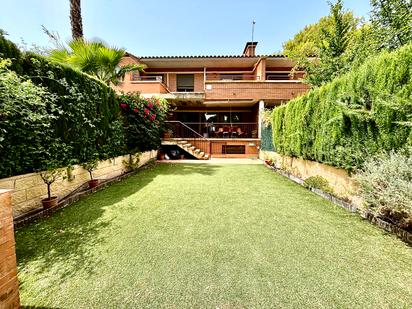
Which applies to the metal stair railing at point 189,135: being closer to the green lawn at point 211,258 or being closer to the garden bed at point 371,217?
the garden bed at point 371,217

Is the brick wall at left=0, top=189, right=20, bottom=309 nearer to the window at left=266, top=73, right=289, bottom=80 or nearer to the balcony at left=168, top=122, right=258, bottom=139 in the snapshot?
the balcony at left=168, top=122, right=258, bottom=139

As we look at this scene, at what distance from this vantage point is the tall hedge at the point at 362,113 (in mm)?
2945

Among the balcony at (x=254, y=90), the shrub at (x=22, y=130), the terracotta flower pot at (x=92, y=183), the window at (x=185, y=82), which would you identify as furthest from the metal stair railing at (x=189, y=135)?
the shrub at (x=22, y=130)

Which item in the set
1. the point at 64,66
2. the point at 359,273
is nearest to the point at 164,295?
the point at 359,273

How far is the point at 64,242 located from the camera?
2.66 metres

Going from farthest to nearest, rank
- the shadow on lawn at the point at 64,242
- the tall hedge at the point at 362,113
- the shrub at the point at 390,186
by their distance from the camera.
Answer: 1. the tall hedge at the point at 362,113
2. the shrub at the point at 390,186
3. the shadow on lawn at the point at 64,242

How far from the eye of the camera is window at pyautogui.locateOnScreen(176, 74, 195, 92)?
17.5 metres

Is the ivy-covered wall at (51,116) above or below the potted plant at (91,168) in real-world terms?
above

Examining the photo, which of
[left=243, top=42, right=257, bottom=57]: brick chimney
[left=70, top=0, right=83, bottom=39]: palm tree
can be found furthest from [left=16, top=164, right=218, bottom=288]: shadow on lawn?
[left=243, top=42, right=257, bottom=57]: brick chimney

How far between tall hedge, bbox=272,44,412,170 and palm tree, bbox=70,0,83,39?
894cm

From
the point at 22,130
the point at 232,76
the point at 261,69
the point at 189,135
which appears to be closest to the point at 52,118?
the point at 22,130

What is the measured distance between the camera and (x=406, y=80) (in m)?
2.93

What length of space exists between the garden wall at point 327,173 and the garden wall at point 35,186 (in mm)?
6321

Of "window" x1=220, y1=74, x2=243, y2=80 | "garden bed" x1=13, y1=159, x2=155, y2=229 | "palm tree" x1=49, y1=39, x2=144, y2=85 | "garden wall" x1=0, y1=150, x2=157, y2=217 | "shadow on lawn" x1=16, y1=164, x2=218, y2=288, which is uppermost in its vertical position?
"window" x1=220, y1=74, x2=243, y2=80
